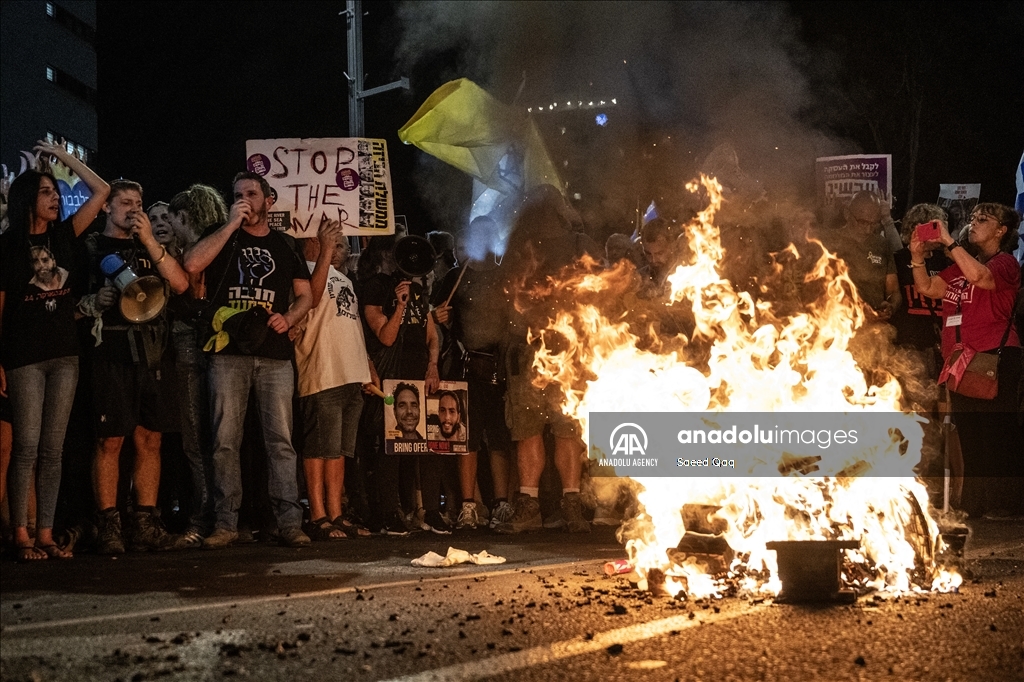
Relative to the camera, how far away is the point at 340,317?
349 inches

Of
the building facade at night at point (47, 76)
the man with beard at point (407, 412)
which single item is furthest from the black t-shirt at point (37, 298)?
the building facade at night at point (47, 76)

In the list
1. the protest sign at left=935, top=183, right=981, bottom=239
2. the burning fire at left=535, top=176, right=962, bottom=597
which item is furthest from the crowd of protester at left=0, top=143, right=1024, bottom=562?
the protest sign at left=935, top=183, right=981, bottom=239

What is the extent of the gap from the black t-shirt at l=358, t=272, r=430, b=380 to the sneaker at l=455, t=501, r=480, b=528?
110cm

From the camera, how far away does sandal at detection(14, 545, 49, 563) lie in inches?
270

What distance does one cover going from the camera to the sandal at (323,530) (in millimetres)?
8391

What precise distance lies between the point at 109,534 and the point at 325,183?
3334 millimetres

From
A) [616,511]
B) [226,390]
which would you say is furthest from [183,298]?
[616,511]

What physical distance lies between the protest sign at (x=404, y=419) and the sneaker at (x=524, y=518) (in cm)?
93

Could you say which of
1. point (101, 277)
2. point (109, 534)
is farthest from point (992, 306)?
point (109, 534)

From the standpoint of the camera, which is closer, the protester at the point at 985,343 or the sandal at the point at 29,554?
the sandal at the point at 29,554

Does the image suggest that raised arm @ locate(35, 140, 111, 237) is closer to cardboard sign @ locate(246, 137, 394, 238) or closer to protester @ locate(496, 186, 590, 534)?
cardboard sign @ locate(246, 137, 394, 238)

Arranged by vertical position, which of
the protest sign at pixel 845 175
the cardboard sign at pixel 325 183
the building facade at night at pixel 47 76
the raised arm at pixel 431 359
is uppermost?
the building facade at night at pixel 47 76

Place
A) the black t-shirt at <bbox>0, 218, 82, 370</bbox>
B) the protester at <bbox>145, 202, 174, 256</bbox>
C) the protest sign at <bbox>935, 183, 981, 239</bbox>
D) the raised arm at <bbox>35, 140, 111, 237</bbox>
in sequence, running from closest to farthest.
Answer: the black t-shirt at <bbox>0, 218, 82, 370</bbox>, the raised arm at <bbox>35, 140, 111, 237</bbox>, the protester at <bbox>145, 202, 174, 256</bbox>, the protest sign at <bbox>935, 183, 981, 239</bbox>

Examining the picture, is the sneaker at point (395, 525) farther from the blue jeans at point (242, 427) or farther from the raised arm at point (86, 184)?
the raised arm at point (86, 184)
